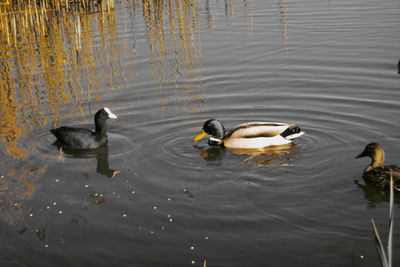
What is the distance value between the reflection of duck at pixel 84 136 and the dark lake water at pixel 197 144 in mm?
193

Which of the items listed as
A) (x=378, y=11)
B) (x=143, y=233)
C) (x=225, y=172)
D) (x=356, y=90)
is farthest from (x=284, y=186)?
(x=378, y=11)

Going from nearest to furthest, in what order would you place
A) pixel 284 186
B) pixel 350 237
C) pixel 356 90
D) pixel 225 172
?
1. pixel 350 237
2. pixel 284 186
3. pixel 225 172
4. pixel 356 90

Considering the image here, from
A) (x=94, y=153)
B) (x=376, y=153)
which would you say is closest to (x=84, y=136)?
(x=94, y=153)

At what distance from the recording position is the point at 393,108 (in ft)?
36.1

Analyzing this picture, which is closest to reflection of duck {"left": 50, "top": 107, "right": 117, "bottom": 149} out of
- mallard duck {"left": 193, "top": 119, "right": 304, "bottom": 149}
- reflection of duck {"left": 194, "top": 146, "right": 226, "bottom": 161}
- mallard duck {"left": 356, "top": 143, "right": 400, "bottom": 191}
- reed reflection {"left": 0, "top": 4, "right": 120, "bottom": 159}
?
reed reflection {"left": 0, "top": 4, "right": 120, "bottom": 159}

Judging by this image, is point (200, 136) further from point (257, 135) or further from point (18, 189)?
point (18, 189)

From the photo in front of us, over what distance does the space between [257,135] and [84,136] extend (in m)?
3.02

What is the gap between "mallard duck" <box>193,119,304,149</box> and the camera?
9.85 m

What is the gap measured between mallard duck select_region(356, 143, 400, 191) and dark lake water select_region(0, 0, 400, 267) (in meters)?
0.20

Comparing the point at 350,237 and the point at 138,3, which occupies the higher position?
the point at 138,3

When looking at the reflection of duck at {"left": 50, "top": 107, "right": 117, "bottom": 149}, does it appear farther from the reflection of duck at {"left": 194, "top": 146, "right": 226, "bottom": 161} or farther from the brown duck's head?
the brown duck's head

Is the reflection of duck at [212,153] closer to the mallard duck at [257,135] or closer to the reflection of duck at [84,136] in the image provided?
the mallard duck at [257,135]

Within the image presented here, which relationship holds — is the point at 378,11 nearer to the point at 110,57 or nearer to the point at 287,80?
the point at 287,80

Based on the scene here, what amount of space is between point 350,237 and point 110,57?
10379mm
